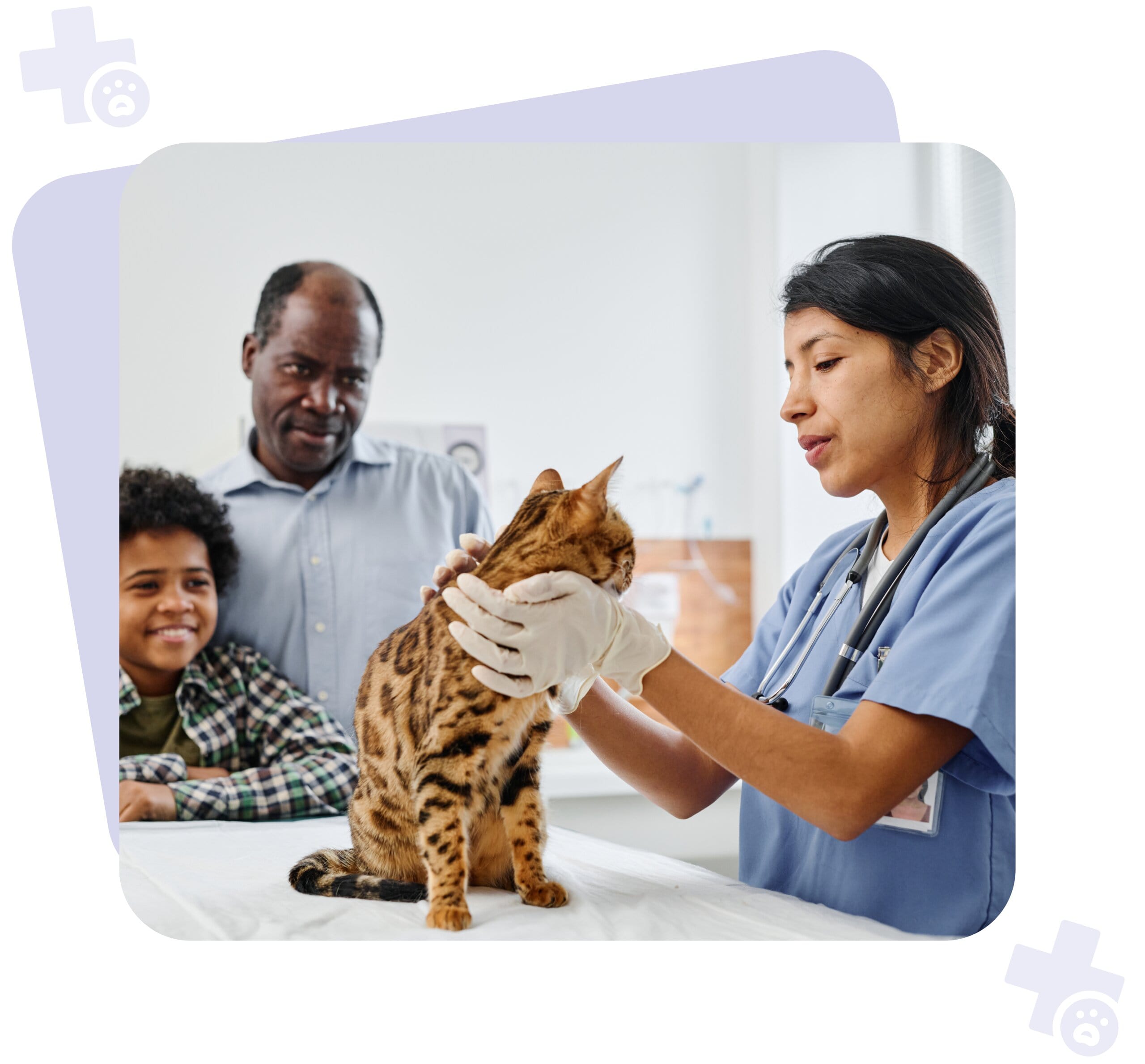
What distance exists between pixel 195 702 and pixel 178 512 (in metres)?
0.33

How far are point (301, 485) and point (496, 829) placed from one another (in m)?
1.03

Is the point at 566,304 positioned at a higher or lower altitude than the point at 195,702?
higher

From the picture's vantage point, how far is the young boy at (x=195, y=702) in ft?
4.54

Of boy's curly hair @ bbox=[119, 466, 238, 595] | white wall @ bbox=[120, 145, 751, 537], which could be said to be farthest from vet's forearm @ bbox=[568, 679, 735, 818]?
white wall @ bbox=[120, 145, 751, 537]

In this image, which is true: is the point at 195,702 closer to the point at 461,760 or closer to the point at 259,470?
the point at 259,470

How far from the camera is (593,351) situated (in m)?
2.68

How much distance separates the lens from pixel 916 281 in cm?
111

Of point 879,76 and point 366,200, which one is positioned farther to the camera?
point 366,200

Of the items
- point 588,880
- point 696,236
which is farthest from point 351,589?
point 696,236

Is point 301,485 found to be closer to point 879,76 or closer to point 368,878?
point 368,878

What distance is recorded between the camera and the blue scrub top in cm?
96

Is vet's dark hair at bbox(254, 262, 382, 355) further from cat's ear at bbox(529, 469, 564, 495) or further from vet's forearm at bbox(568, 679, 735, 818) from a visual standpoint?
vet's forearm at bbox(568, 679, 735, 818)
